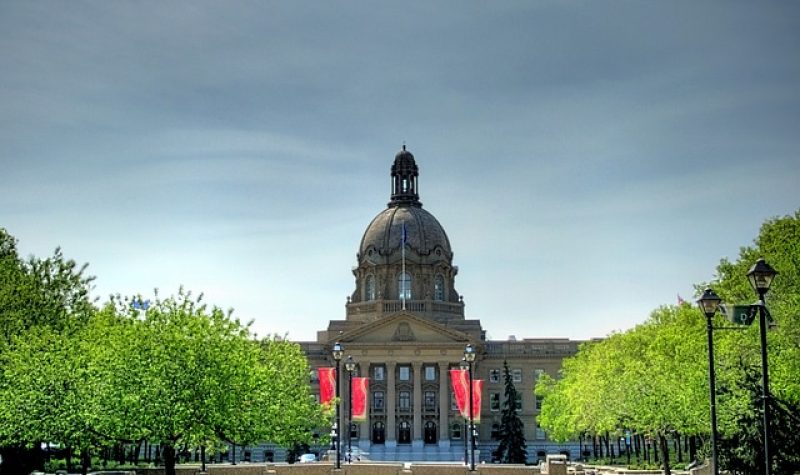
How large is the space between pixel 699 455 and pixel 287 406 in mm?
26306

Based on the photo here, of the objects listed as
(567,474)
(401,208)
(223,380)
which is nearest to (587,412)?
(567,474)

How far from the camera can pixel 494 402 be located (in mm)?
137875

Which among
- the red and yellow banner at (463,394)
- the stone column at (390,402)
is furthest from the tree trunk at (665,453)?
the stone column at (390,402)

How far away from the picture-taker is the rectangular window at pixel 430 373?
130500 mm

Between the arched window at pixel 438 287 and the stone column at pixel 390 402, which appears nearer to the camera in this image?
the stone column at pixel 390 402

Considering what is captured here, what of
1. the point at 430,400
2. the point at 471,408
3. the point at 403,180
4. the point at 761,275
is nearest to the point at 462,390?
the point at 471,408

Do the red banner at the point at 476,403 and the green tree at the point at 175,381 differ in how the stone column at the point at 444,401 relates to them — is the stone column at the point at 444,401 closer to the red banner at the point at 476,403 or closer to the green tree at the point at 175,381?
the red banner at the point at 476,403

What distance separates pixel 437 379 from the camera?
130 metres

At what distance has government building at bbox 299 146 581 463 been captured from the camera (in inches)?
5037

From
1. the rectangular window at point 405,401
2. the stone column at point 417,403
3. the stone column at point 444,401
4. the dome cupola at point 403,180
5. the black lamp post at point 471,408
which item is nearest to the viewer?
the black lamp post at point 471,408

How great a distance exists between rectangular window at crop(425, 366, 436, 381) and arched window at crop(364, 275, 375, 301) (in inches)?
584

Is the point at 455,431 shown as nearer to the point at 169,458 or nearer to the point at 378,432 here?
the point at 378,432

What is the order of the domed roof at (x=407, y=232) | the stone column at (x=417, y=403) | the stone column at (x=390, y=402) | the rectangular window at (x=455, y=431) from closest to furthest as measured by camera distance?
the stone column at (x=390, y=402) → the stone column at (x=417, y=403) → the rectangular window at (x=455, y=431) → the domed roof at (x=407, y=232)

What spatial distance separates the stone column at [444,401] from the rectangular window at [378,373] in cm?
755
